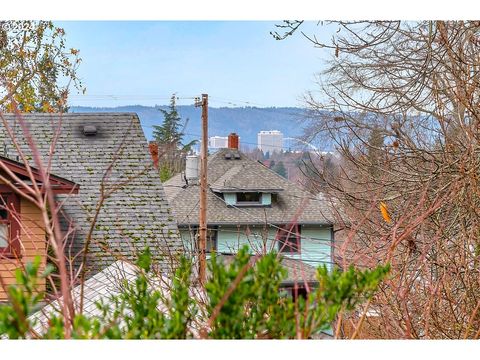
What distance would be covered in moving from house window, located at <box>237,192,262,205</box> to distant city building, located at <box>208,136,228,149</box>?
72.0 inches

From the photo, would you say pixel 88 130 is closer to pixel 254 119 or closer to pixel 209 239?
pixel 209 239

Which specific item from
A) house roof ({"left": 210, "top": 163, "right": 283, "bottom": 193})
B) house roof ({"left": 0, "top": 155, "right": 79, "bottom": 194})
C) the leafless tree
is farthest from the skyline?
house roof ({"left": 210, "top": 163, "right": 283, "bottom": 193})

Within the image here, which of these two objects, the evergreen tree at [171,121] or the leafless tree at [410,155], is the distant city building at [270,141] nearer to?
the leafless tree at [410,155]

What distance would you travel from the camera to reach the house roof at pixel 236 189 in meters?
5.57

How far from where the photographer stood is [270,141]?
3146 millimetres

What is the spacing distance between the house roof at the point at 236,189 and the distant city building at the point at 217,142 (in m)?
1.04

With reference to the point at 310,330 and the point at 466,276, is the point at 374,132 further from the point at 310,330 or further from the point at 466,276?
the point at 310,330

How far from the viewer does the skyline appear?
268 cm

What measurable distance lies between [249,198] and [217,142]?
221 cm

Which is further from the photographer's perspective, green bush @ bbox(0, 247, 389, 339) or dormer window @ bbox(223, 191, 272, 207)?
dormer window @ bbox(223, 191, 272, 207)

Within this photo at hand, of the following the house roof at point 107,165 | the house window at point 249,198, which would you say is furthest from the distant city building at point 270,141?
the house window at point 249,198

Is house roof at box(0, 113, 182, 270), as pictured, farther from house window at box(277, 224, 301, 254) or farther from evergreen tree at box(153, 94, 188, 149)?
house window at box(277, 224, 301, 254)
